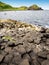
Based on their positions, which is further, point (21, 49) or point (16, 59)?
point (21, 49)

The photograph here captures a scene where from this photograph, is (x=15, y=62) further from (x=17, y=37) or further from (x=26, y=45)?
(x=17, y=37)

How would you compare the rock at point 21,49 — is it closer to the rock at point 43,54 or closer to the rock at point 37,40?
the rock at point 43,54

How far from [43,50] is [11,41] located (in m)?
3.03

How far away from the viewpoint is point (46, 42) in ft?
59.0

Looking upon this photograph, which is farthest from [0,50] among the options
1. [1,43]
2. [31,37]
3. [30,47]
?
[31,37]

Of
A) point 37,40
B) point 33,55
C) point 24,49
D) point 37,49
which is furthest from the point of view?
point 37,40

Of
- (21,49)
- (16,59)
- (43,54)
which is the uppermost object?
(21,49)

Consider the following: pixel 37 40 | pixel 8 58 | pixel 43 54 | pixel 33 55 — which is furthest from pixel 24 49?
pixel 37 40

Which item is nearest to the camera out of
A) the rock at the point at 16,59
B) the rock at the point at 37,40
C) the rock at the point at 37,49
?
the rock at the point at 16,59

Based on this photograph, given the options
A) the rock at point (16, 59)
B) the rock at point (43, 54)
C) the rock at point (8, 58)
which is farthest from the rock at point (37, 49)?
the rock at point (8, 58)

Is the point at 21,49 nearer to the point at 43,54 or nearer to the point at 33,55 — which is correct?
the point at 33,55

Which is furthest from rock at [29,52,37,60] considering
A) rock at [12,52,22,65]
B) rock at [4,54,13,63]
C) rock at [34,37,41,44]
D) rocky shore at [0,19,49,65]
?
rock at [34,37,41,44]

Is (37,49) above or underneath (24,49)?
underneath

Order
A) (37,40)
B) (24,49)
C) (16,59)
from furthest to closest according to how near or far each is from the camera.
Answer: (37,40) < (24,49) < (16,59)
